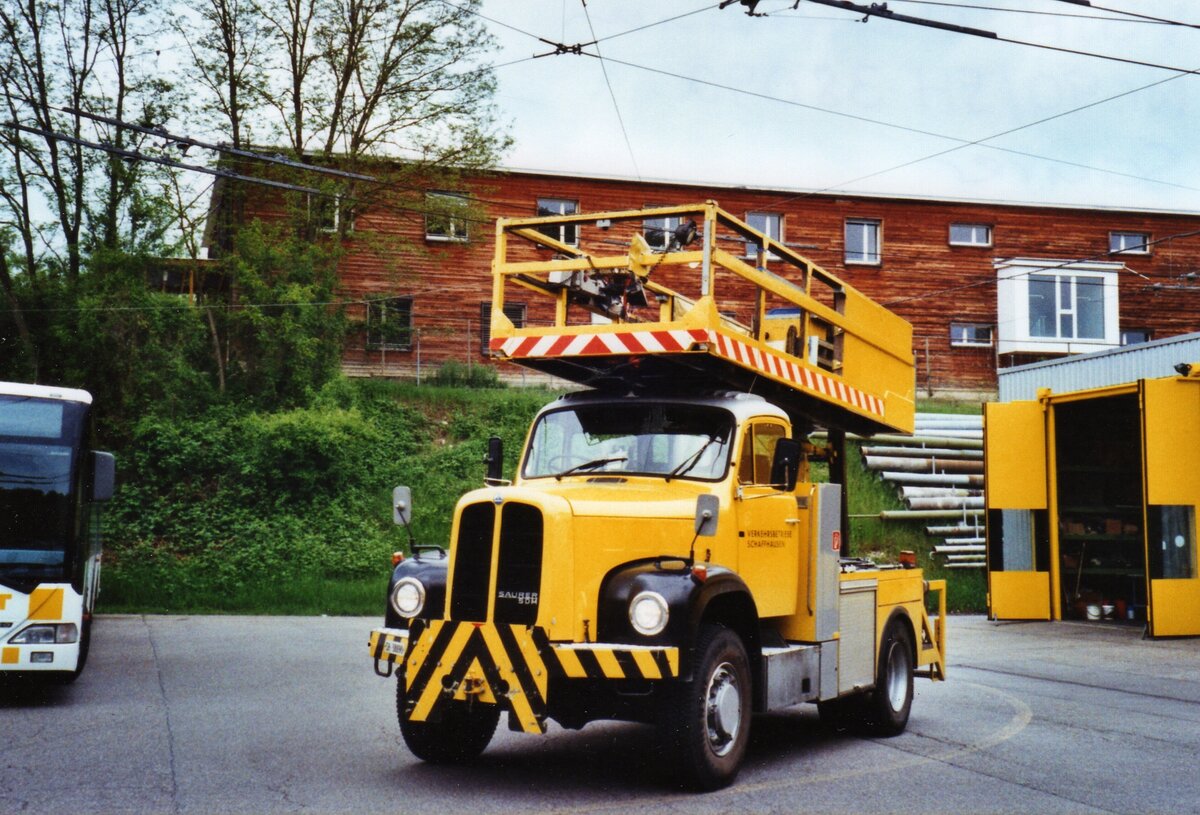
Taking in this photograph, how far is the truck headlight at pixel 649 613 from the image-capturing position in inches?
287

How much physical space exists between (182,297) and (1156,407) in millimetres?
21115

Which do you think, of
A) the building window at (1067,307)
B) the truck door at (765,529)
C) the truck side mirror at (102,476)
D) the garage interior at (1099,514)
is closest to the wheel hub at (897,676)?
the truck door at (765,529)

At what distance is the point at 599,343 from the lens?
8.86 m

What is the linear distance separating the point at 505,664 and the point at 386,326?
28.5 metres

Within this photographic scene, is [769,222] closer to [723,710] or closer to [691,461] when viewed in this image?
[691,461]

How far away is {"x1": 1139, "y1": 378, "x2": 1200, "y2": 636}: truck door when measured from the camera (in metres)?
19.1

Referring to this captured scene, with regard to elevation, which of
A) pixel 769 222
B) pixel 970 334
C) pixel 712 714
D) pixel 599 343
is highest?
pixel 769 222

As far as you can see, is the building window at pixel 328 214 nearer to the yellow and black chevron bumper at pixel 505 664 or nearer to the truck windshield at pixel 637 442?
the truck windshield at pixel 637 442

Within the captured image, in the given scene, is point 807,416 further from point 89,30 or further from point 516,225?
point 89,30

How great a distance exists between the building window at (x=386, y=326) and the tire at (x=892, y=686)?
25237 mm

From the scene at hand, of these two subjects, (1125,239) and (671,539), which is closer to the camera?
(671,539)

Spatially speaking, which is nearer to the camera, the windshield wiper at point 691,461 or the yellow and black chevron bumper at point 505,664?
the yellow and black chevron bumper at point 505,664

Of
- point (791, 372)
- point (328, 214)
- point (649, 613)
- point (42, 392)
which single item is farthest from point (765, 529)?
point (328, 214)

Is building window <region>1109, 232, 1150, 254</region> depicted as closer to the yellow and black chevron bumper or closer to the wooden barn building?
the wooden barn building
